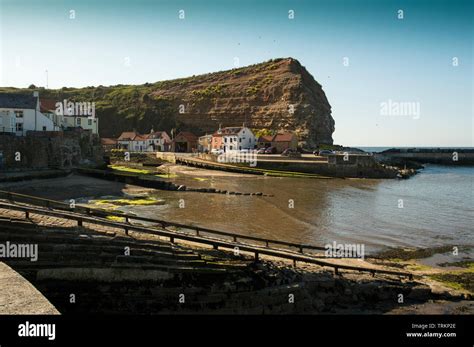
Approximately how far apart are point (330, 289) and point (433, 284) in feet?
17.3

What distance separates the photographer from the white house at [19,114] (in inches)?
2069

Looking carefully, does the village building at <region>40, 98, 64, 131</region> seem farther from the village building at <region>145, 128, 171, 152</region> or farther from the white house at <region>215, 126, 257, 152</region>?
the white house at <region>215, 126, 257, 152</region>

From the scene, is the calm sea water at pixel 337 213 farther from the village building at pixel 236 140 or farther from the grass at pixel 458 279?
the village building at pixel 236 140

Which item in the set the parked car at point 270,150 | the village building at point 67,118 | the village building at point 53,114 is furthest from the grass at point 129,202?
the parked car at point 270,150

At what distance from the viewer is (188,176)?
6253 centimetres

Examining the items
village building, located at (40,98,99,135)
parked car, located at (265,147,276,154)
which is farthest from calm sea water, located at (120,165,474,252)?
parked car, located at (265,147,276,154)

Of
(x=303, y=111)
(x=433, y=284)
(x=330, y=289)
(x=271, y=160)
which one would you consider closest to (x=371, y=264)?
(x=433, y=284)

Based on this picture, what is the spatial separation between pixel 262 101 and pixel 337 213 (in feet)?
313

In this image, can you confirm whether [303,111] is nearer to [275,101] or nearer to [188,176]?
[275,101]

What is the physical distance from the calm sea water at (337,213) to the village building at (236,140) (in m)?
40.3

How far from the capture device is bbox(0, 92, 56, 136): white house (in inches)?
2069

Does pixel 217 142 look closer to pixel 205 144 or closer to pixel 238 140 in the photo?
pixel 238 140

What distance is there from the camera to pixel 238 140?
3735 inches

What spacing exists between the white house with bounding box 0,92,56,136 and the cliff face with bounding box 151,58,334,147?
64817 millimetres
